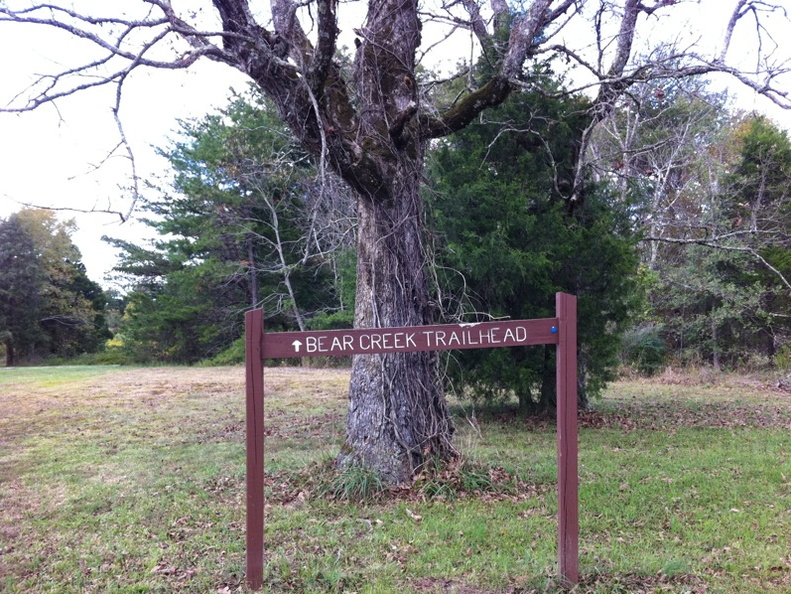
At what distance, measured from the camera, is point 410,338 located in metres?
4.04

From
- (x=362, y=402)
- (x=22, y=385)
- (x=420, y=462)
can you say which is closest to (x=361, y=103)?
(x=362, y=402)

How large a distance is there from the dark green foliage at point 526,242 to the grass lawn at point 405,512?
1.06 m

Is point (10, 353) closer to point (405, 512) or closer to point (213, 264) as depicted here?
point (213, 264)

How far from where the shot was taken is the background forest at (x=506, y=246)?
31.6 feet

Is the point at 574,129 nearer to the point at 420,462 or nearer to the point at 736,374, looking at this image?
the point at 420,462

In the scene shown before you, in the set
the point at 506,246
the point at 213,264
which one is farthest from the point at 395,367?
the point at 213,264

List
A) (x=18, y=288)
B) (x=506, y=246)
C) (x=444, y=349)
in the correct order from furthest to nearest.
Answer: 1. (x=18, y=288)
2. (x=506, y=246)
3. (x=444, y=349)

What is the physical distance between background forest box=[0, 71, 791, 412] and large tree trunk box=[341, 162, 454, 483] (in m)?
0.68

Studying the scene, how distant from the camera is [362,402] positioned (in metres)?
6.15

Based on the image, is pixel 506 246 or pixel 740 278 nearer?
pixel 506 246

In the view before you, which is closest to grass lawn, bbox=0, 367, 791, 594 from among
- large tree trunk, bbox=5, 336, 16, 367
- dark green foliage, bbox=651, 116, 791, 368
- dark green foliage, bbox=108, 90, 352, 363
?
dark green foliage, bbox=651, 116, 791, 368

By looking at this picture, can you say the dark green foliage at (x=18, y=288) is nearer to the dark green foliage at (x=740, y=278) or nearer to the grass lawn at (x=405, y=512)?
the grass lawn at (x=405, y=512)

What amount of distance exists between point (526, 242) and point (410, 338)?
20.1ft

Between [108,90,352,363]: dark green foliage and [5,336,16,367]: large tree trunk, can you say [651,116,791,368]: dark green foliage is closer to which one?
[108,90,352,363]: dark green foliage
